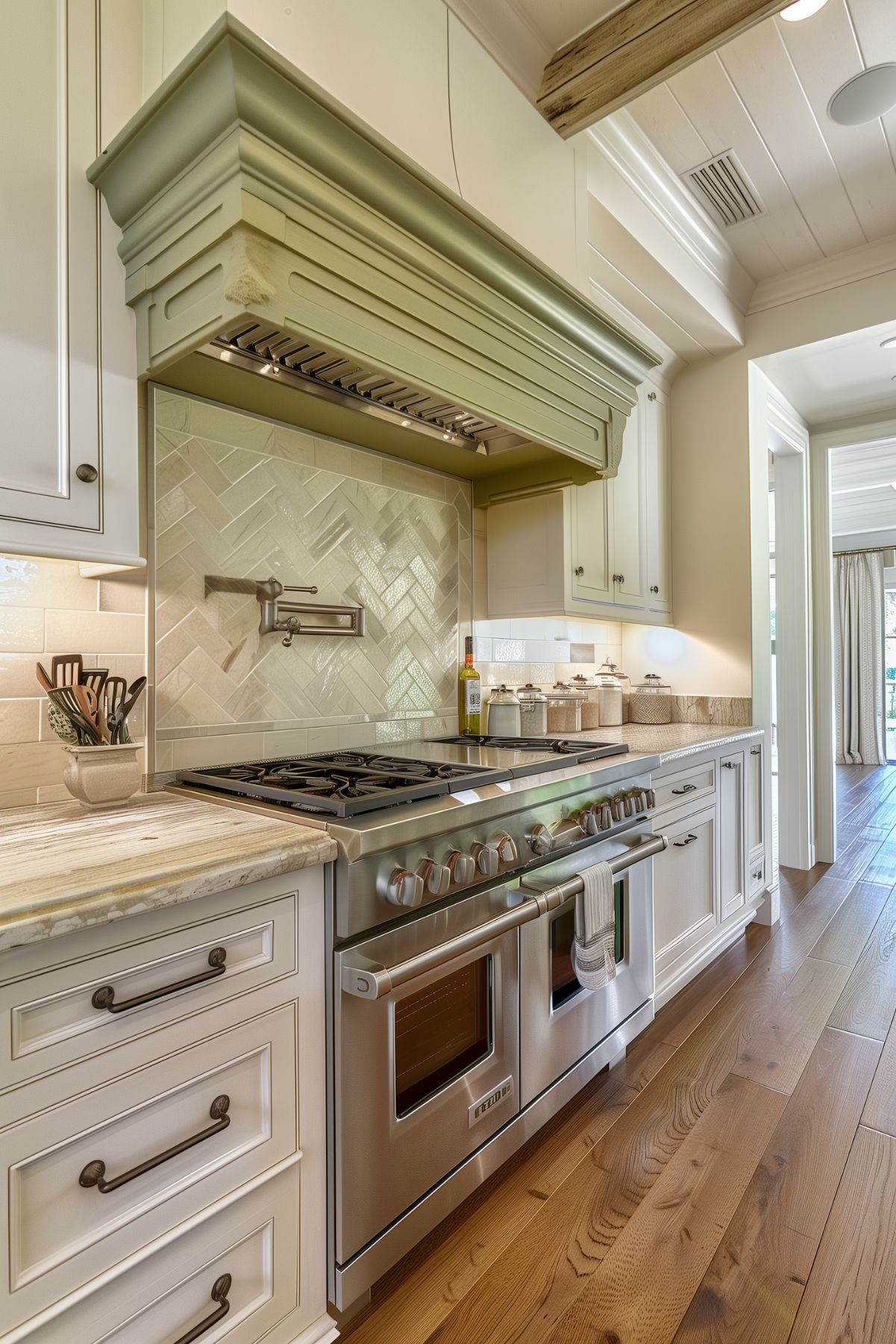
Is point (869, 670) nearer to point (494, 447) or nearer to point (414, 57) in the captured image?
point (494, 447)

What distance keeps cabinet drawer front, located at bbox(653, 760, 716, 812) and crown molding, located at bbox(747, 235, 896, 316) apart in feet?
7.13

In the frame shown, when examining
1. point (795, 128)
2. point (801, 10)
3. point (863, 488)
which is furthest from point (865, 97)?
point (863, 488)

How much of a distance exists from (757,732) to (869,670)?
6.41 metres

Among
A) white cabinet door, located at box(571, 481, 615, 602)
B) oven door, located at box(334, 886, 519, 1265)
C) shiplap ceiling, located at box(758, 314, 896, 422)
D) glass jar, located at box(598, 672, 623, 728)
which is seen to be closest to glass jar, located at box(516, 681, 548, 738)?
white cabinet door, located at box(571, 481, 615, 602)

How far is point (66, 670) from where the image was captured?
1.42m

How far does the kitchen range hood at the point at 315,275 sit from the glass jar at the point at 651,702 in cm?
153

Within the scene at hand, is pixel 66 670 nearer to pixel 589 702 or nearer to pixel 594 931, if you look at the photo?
Answer: pixel 594 931

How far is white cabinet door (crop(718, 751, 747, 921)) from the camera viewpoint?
2801 mm

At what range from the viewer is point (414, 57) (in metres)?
1.54

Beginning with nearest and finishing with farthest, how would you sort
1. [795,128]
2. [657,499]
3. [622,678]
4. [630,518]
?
[795,128]
[630,518]
[622,678]
[657,499]

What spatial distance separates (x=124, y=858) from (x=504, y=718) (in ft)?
5.14

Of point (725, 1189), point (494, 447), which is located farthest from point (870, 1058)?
point (494, 447)

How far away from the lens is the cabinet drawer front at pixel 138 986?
840 mm

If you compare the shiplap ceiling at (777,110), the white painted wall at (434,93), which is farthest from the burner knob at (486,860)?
the shiplap ceiling at (777,110)
